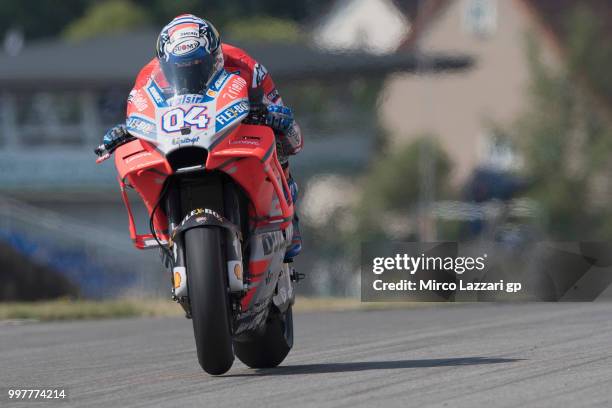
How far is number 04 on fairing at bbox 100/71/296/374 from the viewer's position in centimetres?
854

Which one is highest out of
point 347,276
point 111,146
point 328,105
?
point 111,146

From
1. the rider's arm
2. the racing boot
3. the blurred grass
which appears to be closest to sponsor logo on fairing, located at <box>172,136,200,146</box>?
the rider's arm

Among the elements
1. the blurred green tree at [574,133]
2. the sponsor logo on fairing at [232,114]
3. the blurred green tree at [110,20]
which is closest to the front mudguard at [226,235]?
the sponsor logo on fairing at [232,114]

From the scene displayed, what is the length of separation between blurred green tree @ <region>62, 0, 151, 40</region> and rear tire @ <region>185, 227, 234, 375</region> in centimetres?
5708

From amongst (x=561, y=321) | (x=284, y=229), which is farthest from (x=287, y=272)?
(x=561, y=321)

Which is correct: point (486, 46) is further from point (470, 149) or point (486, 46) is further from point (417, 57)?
point (417, 57)

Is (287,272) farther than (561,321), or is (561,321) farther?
(561,321)

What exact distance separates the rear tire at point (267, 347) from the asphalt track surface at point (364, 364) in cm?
9

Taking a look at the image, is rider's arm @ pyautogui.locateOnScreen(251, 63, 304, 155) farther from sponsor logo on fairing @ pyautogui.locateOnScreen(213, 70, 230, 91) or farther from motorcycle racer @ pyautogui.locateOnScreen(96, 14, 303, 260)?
sponsor logo on fairing @ pyautogui.locateOnScreen(213, 70, 230, 91)

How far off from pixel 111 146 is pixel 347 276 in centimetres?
2414

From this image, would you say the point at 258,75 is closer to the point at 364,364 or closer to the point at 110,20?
the point at 364,364

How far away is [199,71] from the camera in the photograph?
9.02m

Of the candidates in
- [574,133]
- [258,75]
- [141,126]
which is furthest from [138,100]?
[574,133]

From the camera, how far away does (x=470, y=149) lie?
1795 inches
